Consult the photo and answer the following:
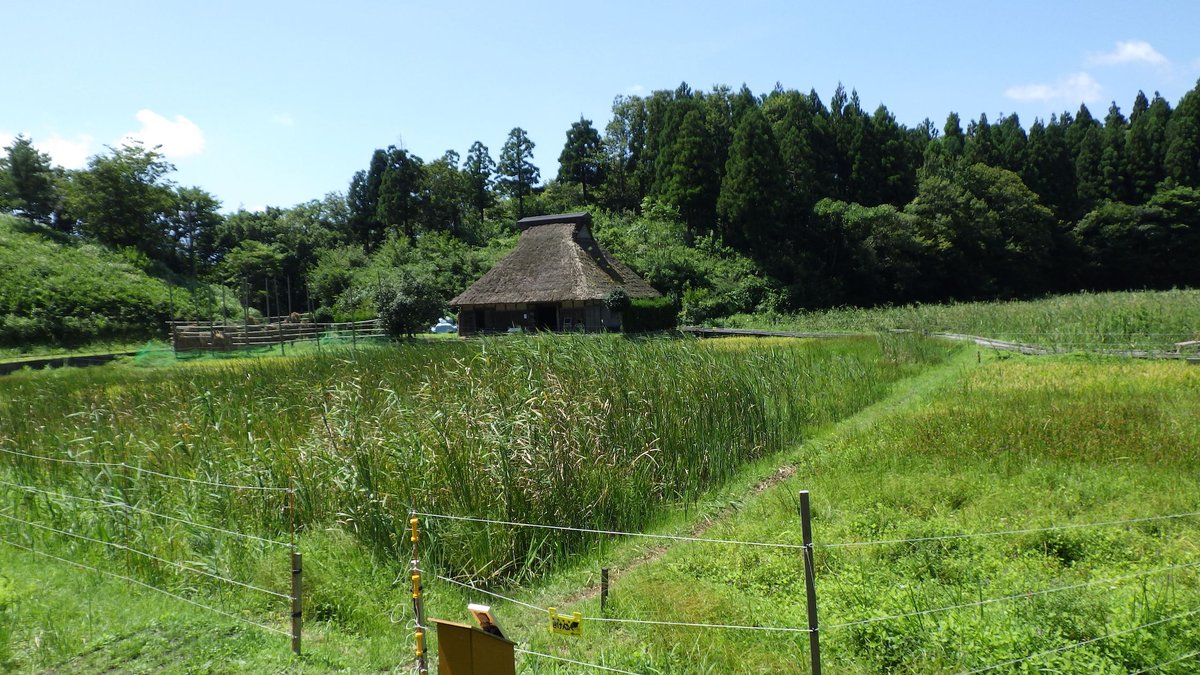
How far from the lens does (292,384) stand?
31.6 ft

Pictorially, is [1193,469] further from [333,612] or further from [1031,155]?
[1031,155]

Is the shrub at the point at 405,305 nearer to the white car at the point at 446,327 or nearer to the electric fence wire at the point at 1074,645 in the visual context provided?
the white car at the point at 446,327

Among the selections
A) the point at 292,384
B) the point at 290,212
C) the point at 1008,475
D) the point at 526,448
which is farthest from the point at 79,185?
the point at 1008,475

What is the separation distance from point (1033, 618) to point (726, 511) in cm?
314

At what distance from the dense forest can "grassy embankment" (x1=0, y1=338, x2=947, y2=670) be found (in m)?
22.7

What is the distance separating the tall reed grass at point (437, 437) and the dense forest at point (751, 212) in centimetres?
2180

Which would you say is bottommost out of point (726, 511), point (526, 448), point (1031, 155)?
point (726, 511)

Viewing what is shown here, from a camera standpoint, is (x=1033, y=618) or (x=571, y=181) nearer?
(x=1033, y=618)

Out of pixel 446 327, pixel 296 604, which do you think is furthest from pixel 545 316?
pixel 296 604

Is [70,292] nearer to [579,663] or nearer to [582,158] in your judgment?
[582,158]

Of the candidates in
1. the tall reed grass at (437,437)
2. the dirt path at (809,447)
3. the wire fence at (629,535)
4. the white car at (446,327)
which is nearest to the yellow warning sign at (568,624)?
the wire fence at (629,535)

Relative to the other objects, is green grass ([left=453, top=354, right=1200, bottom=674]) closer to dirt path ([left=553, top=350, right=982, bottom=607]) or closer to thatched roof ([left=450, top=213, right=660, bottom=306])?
dirt path ([left=553, top=350, right=982, bottom=607])

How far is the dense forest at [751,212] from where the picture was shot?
35.1m

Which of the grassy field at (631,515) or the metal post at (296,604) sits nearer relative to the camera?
the metal post at (296,604)
